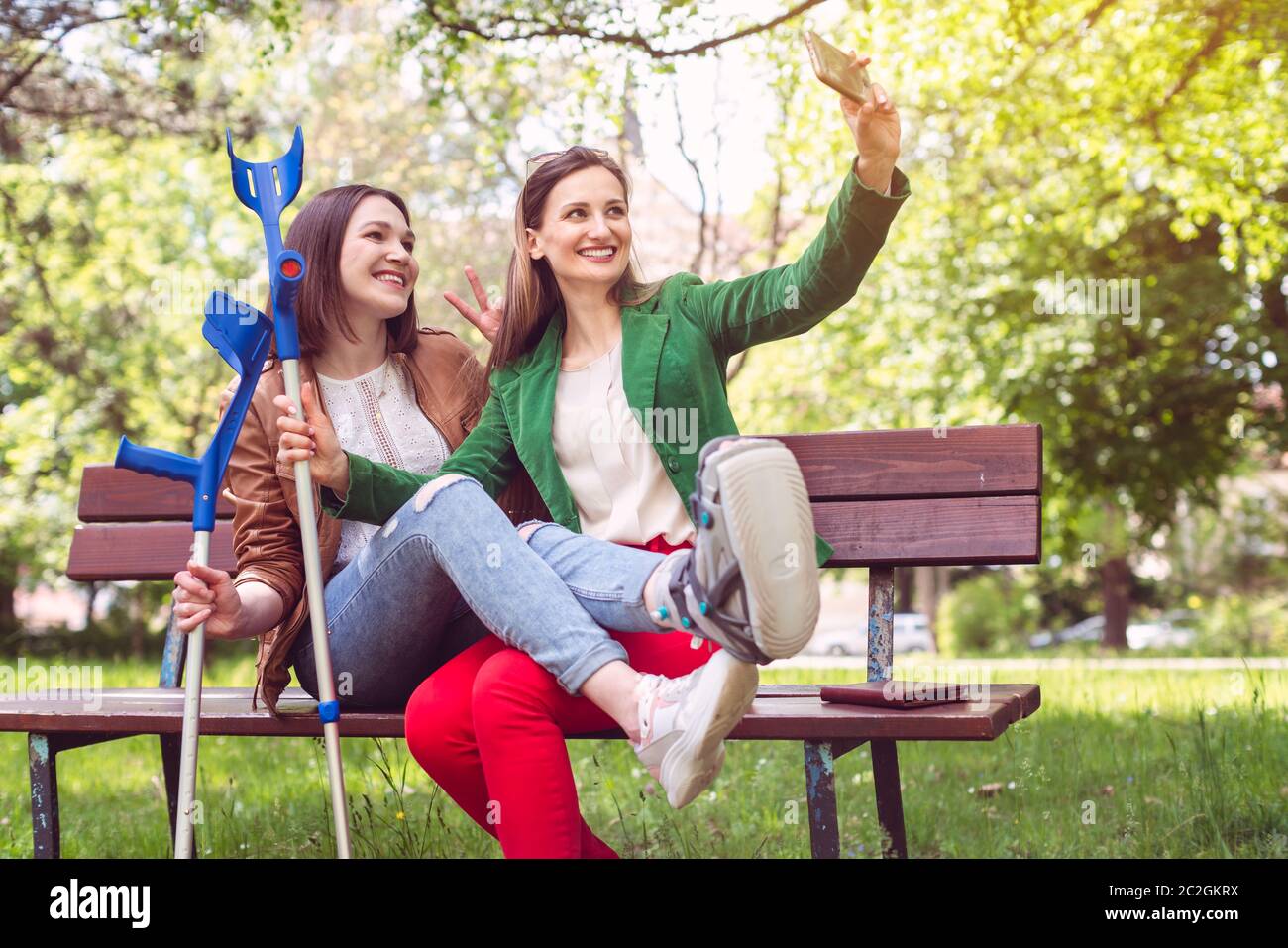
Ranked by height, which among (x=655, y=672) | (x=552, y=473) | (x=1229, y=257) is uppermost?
(x=1229, y=257)

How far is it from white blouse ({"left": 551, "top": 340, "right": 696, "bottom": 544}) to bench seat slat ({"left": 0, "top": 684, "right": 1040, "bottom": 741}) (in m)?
0.46

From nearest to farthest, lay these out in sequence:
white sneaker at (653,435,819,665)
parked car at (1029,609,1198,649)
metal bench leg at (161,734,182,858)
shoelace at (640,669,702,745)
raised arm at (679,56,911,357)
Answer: white sneaker at (653,435,819,665), shoelace at (640,669,702,745), raised arm at (679,56,911,357), metal bench leg at (161,734,182,858), parked car at (1029,609,1198,649)

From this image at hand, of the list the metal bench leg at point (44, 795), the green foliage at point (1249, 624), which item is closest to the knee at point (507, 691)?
the metal bench leg at point (44, 795)

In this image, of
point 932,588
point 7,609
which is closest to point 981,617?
point 932,588

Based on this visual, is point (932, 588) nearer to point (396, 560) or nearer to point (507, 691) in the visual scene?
point (396, 560)

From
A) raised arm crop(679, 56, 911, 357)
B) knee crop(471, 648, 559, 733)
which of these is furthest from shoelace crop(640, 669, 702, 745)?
raised arm crop(679, 56, 911, 357)

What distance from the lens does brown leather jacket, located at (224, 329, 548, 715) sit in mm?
2895

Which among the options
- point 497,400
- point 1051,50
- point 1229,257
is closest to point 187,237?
point 1051,50

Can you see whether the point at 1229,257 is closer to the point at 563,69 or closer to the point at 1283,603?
the point at 563,69

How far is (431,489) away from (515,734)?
0.55 m

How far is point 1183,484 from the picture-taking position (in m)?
14.0

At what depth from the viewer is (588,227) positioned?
293 cm

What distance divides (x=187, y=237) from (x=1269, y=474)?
26.5 metres

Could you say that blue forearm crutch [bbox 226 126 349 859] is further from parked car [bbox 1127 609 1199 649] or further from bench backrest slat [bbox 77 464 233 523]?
parked car [bbox 1127 609 1199 649]
